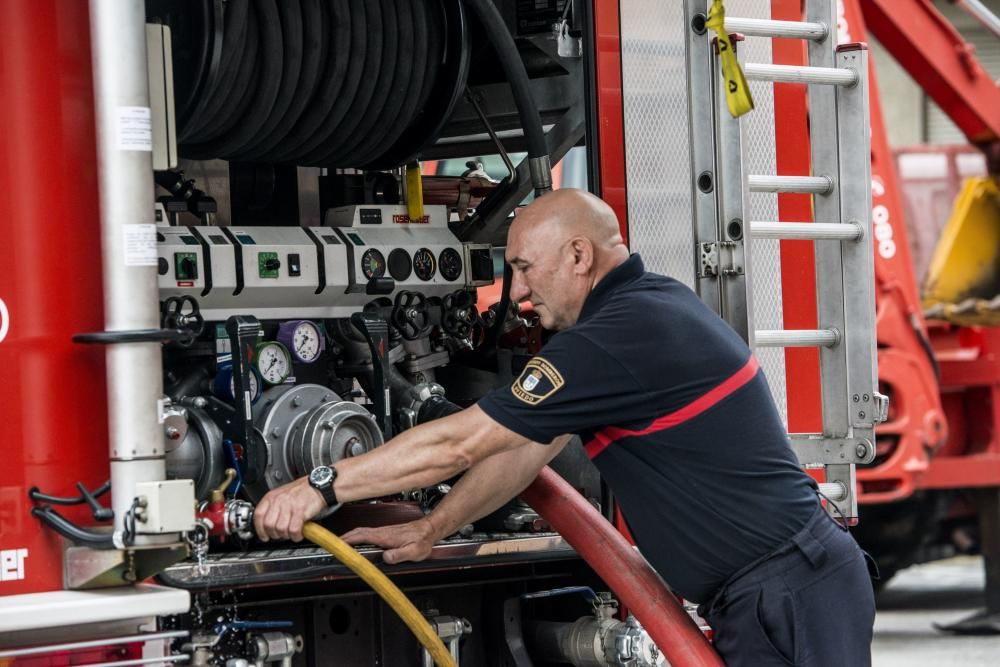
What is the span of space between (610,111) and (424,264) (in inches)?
23.5

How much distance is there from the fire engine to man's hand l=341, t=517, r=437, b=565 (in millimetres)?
Answer: 84

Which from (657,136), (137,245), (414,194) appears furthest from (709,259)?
(137,245)

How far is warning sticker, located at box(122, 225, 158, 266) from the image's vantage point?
275 cm

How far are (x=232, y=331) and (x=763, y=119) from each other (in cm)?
151

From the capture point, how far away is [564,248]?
3.52 m

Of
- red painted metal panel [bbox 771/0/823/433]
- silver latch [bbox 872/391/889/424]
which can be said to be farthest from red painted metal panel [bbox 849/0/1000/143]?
silver latch [bbox 872/391/889/424]

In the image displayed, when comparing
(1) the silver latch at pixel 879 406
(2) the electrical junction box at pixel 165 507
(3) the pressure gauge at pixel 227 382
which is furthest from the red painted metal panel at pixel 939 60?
(2) the electrical junction box at pixel 165 507

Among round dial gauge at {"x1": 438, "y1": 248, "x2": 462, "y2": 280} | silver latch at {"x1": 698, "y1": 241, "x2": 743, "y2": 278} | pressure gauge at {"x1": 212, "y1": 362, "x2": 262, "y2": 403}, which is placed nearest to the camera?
pressure gauge at {"x1": 212, "y1": 362, "x2": 262, "y2": 403}

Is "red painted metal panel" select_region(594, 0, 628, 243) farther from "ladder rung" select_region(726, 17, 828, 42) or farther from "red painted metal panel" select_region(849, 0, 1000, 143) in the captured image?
"red painted metal panel" select_region(849, 0, 1000, 143)

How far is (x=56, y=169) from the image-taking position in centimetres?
279

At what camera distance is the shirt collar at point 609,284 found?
11.4 feet

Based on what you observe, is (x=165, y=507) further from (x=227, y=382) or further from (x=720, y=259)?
(x=720, y=259)

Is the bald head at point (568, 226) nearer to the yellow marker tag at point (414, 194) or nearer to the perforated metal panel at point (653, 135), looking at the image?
the perforated metal panel at point (653, 135)

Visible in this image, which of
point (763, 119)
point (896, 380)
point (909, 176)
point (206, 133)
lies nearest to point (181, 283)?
point (206, 133)
